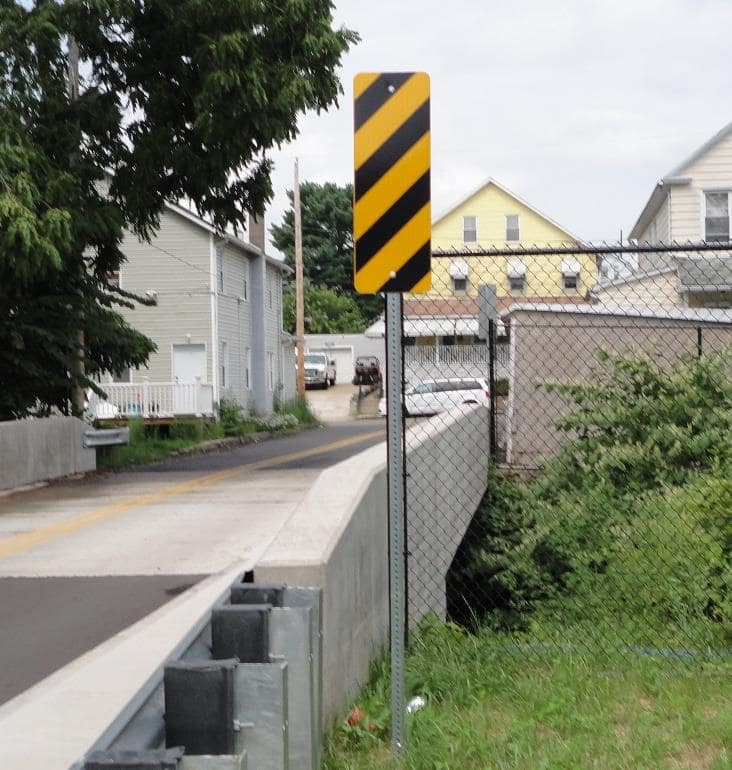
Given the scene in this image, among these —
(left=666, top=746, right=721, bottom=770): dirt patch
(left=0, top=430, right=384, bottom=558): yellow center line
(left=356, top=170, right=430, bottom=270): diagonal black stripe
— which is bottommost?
(left=666, top=746, right=721, bottom=770): dirt patch

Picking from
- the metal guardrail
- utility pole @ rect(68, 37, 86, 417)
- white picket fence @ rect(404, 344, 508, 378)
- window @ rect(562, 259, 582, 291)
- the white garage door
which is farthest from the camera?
the white garage door

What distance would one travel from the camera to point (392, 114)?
4945 millimetres

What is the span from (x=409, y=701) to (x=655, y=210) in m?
32.4

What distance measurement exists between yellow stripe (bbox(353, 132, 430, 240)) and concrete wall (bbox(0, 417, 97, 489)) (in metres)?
12.8

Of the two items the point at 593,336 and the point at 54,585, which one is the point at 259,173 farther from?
the point at 54,585

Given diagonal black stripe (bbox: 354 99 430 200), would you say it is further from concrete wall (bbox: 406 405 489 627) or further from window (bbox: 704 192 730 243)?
window (bbox: 704 192 730 243)

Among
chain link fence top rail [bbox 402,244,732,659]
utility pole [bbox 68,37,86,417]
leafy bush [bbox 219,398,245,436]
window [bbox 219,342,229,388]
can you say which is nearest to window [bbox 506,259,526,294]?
chain link fence top rail [bbox 402,244,732,659]

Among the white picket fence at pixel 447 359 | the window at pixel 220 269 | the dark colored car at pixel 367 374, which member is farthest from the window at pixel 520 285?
the dark colored car at pixel 367 374

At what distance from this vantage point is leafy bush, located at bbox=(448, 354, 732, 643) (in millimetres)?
9266

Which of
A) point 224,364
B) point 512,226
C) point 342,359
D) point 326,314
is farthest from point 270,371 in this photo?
point 326,314

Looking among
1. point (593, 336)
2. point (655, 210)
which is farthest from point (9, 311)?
point (655, 210)

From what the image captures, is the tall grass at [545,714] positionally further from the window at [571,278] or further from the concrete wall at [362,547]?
the window at [571,278]

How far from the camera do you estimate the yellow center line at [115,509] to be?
11272 mm

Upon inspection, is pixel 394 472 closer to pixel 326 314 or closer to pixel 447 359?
pixel 447 359
